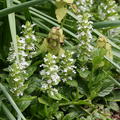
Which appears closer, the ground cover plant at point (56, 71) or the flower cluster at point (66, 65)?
the ground cover plant at point (56, 71)

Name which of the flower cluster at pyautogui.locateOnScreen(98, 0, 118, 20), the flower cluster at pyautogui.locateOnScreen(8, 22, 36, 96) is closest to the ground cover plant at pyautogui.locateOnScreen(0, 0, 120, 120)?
the flower cluster at pyautogui.locateOnScreen(8, 22, 36, 96)

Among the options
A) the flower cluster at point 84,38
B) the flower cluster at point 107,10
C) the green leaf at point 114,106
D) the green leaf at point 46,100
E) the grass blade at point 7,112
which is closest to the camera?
the grass blade at point 7,112

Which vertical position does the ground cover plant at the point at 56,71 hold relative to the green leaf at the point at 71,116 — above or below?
above

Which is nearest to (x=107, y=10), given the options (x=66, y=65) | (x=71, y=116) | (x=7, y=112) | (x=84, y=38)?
(x=84, y=38)

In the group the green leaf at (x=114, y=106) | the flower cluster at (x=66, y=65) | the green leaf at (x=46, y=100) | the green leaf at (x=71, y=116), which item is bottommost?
the green leaf at (x=114, y=106)

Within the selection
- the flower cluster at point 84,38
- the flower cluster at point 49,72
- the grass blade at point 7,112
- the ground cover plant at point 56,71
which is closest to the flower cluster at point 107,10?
the ground cover plant at point 56,71

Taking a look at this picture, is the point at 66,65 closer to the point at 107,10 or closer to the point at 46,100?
the point at 46,100

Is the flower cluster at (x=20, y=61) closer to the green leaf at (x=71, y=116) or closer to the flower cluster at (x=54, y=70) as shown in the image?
the flower cluster at (x=54, y=70)
